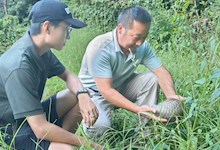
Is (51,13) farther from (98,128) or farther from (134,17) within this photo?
(98,128)

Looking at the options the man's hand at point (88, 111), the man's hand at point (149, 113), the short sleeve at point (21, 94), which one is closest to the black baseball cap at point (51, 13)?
the short sleeve at point (21, 94)

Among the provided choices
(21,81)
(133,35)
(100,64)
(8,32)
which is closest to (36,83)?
(21,81)

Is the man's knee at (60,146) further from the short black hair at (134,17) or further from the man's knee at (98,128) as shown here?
the short black hair at (134,17)

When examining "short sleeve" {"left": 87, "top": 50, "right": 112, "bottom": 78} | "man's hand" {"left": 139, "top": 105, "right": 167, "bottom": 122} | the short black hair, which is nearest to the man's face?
the short black hair

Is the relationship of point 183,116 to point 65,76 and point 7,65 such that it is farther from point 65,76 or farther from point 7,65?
point 7,65

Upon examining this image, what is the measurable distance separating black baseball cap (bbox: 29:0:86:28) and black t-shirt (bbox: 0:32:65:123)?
0.49 ft

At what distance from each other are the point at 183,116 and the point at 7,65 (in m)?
1.27

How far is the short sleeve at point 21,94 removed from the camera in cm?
299

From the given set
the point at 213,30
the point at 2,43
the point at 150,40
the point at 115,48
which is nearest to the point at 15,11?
the point at 2,43

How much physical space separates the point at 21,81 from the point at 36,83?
0.62 ft

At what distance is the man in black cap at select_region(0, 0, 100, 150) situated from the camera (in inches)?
118

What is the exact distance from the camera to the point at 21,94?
2.99m

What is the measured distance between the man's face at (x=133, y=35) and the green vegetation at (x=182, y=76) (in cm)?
48

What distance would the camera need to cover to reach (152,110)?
335 cm
